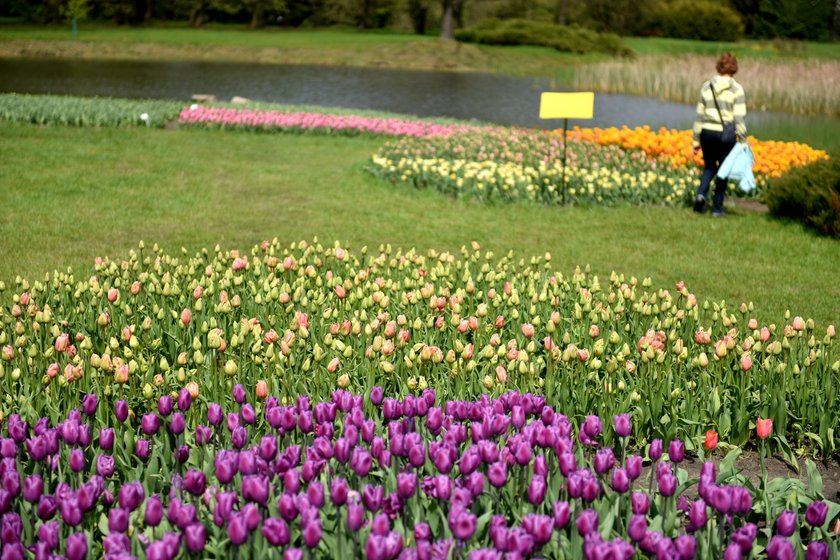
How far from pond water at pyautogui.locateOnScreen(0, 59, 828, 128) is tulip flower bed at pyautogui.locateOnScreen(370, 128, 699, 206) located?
8035 millimetres

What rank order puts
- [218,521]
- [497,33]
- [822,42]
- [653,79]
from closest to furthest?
[218,521], [653,79], [497,33], [822,42]

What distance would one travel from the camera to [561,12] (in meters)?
63.1

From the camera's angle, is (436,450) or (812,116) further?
(812,116)

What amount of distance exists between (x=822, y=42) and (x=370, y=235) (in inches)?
2429

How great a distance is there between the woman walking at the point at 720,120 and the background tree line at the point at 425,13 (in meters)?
50.5

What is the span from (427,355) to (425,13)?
205 ft

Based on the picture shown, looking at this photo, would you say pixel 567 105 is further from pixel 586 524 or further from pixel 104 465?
pixel 586 524

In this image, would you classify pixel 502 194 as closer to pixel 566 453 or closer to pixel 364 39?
pixel 566 453

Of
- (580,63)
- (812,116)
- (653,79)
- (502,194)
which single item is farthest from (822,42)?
(502,194)

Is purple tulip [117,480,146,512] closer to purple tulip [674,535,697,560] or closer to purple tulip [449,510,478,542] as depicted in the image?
purple tulip [449,510,478,542]

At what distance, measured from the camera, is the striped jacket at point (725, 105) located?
10.2 metres

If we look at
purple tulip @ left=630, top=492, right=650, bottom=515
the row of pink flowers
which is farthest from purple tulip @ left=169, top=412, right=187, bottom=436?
the row of pink flowers

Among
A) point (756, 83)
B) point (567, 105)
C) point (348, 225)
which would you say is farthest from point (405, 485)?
point (756, 83)

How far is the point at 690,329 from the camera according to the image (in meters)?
5.30
